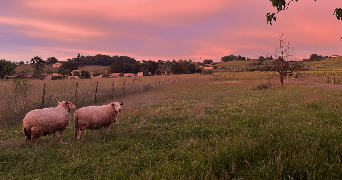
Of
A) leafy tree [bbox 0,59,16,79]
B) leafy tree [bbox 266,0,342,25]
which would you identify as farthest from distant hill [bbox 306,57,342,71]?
leafy tree [bbox 0,59,16,79]

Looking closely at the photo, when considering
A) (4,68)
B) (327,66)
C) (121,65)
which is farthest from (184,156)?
(327,66)

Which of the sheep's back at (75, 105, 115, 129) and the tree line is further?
the tree line

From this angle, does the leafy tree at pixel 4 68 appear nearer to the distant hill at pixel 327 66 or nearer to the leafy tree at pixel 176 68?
the leafy tree at pixel 176 68

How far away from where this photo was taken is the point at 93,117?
8.95m

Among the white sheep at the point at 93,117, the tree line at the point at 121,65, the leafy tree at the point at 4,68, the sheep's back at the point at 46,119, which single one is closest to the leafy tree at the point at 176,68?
the tree line at the point at 121,65

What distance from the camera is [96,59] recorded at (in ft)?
510

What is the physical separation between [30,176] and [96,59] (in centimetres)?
16311

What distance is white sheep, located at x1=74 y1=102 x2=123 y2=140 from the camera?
8.76 m

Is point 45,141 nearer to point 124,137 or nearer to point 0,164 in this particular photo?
point 0,164

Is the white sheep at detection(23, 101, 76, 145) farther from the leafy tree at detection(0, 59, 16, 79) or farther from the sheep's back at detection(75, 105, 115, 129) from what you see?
the leafy tree at detection(0, 59, 16, 79)

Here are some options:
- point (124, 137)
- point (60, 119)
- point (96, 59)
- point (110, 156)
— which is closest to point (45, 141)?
point (60, 119)

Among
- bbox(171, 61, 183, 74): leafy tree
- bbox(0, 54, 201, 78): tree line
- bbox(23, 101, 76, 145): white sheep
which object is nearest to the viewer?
bbox(23, 101, 76, 145): white sheep

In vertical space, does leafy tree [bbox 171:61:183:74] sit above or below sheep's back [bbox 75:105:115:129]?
above

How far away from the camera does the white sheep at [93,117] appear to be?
876 centimetres
